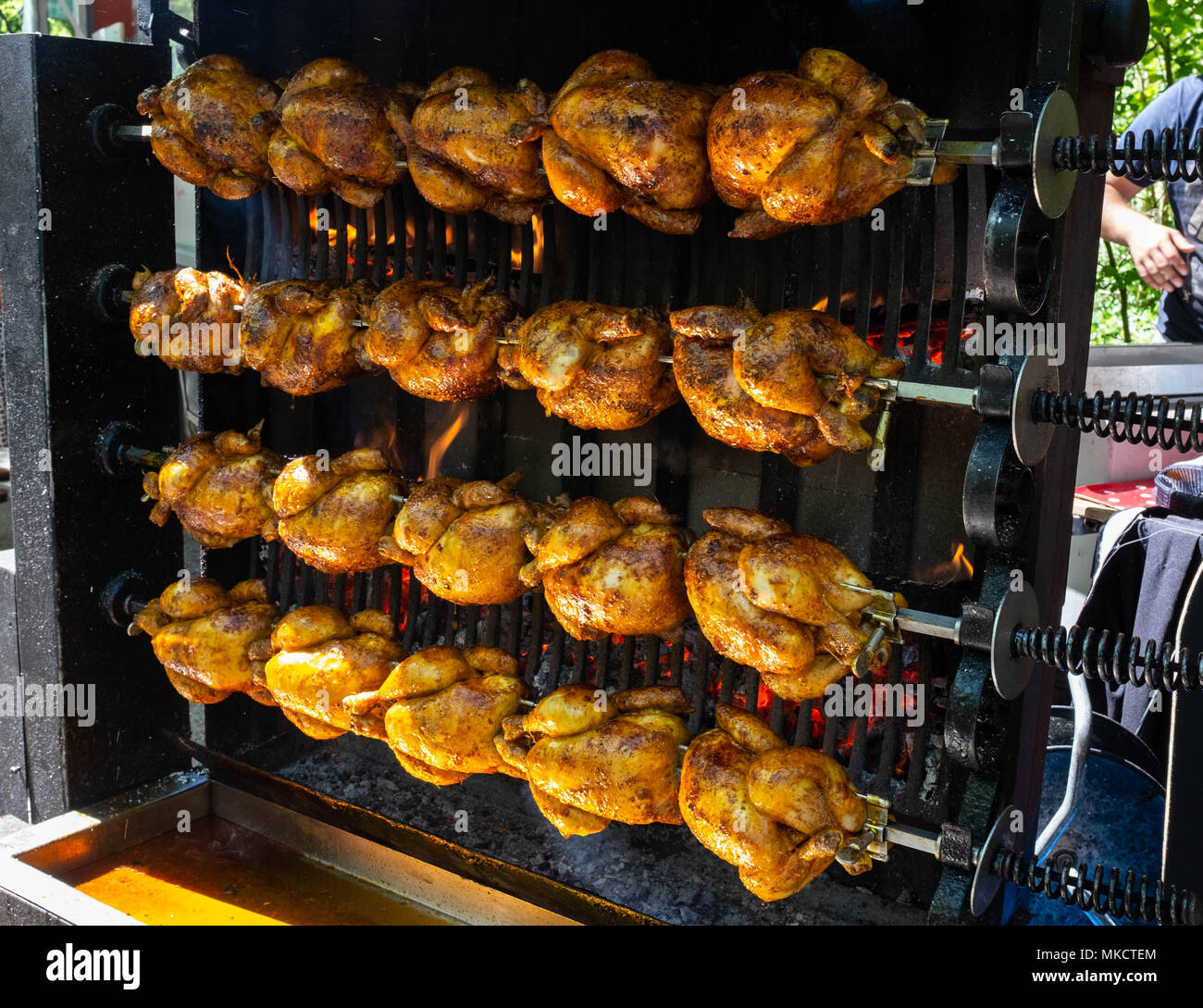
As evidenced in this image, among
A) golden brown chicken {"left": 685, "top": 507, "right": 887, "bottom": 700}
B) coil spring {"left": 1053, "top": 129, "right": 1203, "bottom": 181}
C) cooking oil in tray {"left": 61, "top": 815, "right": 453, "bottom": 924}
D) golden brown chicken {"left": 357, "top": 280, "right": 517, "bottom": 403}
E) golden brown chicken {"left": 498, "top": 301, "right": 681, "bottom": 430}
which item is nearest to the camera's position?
coil spring {"left": 1053, "top": 129, "right": 1203, "bottom": 181}

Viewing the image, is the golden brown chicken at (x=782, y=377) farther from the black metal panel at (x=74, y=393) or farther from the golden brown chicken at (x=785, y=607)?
the black metal panel at (x=74, y=393)

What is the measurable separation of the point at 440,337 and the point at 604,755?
932 millimetres

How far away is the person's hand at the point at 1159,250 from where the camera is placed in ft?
14.7

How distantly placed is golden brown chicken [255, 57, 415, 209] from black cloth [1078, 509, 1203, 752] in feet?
7.24

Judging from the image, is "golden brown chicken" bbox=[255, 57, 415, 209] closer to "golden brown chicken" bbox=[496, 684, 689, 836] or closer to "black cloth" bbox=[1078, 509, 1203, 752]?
"golden brown chicken" bbox=[496, 684, 689, 836]

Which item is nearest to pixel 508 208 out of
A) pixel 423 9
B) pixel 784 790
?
pixel 423 9

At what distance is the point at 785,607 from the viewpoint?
5.98 feet

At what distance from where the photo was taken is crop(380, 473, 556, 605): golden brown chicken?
7.34 feet

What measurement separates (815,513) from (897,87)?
853mm

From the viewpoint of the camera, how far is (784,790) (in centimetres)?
187

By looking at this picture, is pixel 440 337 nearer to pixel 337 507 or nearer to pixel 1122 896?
pixel 337 507

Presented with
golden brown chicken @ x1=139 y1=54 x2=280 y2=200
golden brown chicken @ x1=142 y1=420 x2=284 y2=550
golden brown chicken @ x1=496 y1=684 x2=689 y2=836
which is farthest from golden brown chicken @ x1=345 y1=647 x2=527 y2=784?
golden brown chicken @ x1=139 y1=54 x2=280 y2=200

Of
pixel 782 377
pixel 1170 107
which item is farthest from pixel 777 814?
pixel 1170 107

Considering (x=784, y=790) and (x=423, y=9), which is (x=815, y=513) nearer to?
(x=784, y=790)
